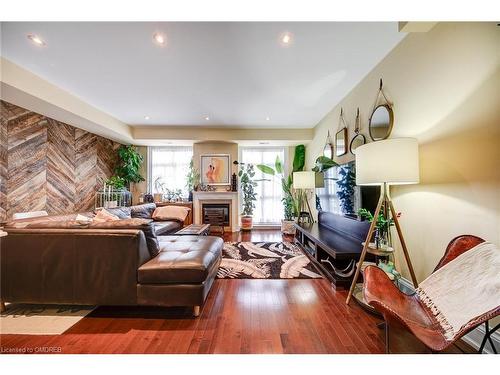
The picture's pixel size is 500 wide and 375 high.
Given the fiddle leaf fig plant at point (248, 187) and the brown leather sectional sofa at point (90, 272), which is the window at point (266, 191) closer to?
the fiddle leaf fig plant at point (248, 187)

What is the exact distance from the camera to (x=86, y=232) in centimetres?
171

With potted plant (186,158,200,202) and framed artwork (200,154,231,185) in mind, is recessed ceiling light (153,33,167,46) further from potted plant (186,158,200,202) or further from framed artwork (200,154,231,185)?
potted plant (186,158,200,202)

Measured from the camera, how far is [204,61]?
2.41 metres

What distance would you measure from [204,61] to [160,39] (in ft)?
1.75

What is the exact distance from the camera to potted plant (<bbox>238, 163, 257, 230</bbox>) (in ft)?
18.4

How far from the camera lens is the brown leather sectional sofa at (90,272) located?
5.55ft

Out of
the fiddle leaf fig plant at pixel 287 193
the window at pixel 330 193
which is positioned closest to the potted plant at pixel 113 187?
the fiddle leaf fig plant at pixel 287 193

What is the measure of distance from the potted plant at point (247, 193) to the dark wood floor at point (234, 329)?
138 inches

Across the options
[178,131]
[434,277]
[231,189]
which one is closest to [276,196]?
[231,189]

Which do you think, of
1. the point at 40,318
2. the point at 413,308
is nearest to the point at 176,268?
the point at 40,318
